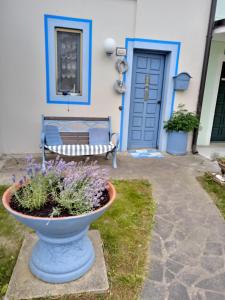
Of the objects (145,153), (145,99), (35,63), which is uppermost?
(35,63)

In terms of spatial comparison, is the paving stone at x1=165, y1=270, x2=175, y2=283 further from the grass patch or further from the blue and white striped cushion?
the blue and white striped cushion

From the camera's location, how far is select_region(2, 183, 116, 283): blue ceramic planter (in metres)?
1.44

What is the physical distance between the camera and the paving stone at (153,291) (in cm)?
158

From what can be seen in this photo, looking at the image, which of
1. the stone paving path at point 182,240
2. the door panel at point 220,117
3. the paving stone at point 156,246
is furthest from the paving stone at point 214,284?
the door panel at point 220,117

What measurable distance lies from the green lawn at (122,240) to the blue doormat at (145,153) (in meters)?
1.63

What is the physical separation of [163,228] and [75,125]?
8.26ft

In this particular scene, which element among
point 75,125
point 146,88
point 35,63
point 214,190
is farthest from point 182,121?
point 35,63

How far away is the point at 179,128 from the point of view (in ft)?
15.2

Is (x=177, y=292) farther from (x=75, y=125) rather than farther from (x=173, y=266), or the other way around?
(x=75, y=125)

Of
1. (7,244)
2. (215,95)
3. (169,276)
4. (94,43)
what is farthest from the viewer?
(215,95)

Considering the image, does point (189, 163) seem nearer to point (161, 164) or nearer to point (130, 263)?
point (161, 164)

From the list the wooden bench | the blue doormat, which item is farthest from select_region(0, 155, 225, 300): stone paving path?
the blue doormat

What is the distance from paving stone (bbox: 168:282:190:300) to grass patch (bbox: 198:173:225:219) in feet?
4.19

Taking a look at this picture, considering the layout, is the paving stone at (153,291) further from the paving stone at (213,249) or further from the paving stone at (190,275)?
the paving stone at (213,249)
